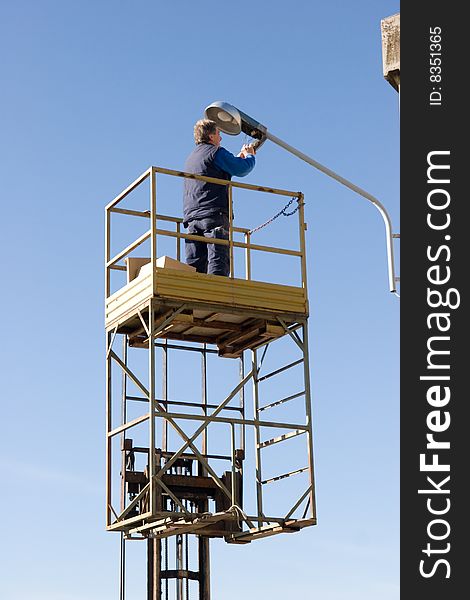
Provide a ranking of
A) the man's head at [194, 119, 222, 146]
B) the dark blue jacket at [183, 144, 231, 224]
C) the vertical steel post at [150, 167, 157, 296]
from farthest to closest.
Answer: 1. the man's head at [194, 119, 222, 146]
2. the dark blue jacket at [183, 144, 231, 224]
3. the vertical steel post at [150, 167, 157, 296]

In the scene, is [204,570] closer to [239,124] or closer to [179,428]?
[179,428]

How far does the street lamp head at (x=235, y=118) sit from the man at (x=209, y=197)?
3565 mm

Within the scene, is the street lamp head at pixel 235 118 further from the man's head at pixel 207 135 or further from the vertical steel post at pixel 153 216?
the man's head at pixel 207 135

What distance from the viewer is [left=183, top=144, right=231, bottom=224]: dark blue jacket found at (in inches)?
784

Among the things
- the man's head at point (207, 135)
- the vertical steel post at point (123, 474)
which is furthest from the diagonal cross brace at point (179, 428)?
the man's head at point (207, 135)

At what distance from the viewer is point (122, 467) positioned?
65.1 feet

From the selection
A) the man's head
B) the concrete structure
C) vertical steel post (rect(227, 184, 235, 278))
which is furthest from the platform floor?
the concrete structure

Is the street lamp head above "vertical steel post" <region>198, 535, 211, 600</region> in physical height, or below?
above

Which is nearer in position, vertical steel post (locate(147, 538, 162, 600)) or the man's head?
the man's head

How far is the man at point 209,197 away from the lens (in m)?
19.8

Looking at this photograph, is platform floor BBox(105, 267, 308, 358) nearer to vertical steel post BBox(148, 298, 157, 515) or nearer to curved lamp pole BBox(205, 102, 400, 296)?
vertical steel post BBox(148, 298, 157, 515)

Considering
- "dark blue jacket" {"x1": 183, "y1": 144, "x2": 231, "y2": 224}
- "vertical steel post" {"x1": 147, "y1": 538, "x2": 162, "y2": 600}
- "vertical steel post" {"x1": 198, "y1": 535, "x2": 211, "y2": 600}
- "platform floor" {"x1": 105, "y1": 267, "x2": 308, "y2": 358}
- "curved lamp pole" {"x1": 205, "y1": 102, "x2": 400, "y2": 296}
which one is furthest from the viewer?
"vertical steel post" {"x1": 198, "y1": 535, "x2": 211, "y2": 600}

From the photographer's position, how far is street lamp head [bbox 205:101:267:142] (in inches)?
639

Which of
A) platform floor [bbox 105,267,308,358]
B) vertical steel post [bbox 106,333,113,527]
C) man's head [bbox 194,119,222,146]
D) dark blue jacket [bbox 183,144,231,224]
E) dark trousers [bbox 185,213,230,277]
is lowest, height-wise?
vertical steel post [bbox 106,333,113,527]
